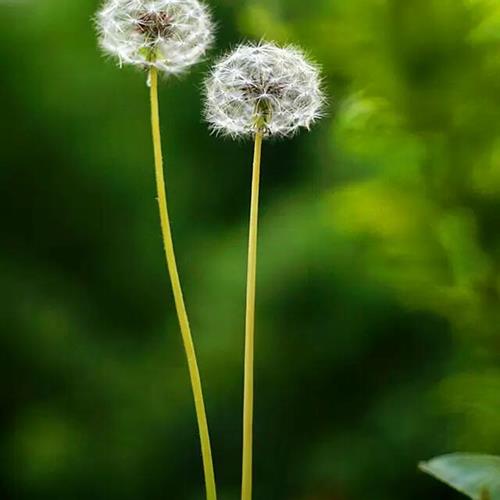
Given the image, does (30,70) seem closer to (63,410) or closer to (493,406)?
(63,410)

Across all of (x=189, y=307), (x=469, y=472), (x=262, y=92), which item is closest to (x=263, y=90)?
(x=262, y=92)

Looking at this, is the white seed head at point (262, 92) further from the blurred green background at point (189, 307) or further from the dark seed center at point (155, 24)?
the blurred green background at point (189, 307)

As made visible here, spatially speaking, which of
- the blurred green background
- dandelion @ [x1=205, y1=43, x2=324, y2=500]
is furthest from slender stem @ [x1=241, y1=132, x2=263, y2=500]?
the blurred green background

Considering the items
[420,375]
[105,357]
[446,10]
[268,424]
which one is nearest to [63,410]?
[105,357]

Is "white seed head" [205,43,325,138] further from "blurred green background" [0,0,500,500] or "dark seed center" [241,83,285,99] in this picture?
"blurred green background" [0,0,500,500]

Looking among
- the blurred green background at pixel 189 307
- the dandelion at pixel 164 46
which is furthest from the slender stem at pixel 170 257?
the blurred green background at pixel 189 307

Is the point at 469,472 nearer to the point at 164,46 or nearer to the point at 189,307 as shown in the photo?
the point at 164,46
